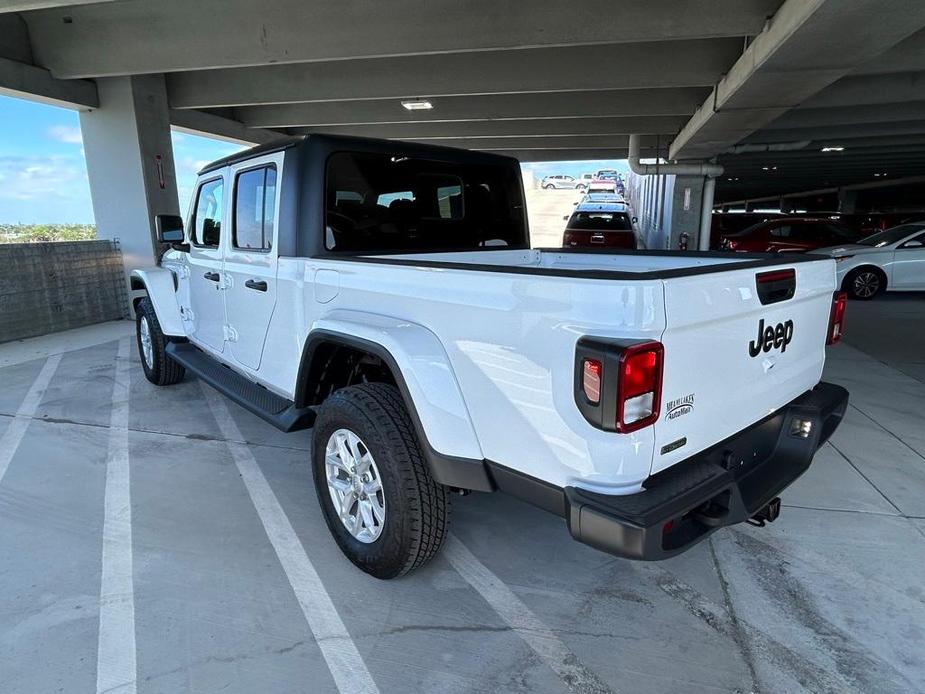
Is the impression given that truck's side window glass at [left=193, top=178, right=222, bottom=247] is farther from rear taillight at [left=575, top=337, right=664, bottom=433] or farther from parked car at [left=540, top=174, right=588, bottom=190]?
parked car at [left=540, top=174, right=588, bottom=190]

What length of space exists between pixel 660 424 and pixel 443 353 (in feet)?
2.82

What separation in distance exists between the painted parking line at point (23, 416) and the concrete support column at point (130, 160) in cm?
339

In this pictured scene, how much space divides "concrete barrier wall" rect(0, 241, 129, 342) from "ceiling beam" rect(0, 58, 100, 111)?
2.11m

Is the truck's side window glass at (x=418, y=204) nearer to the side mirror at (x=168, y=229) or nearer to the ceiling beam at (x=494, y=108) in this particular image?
the side mirror at (x=168, y=229)

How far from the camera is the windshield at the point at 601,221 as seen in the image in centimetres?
1370

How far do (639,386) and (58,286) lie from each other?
9.96 meters

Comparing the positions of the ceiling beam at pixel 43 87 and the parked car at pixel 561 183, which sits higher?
the parked car at pixel 561 183

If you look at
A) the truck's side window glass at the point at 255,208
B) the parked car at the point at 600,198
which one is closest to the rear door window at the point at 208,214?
the truck's side window glass at the point at 255,208

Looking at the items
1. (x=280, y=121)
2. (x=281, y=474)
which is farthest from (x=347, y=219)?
(x=280, y=121)

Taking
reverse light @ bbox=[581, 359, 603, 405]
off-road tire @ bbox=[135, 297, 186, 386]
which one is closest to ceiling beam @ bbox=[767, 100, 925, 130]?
off-road tire @ bbox=[135, 297, 186, 386]

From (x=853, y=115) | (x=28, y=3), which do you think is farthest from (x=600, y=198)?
(x=28, y=3)

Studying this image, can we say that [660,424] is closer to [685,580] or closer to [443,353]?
[443,353]

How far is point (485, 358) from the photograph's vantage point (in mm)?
2127

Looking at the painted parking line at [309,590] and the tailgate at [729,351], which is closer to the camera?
the tailgate at [729,351]
